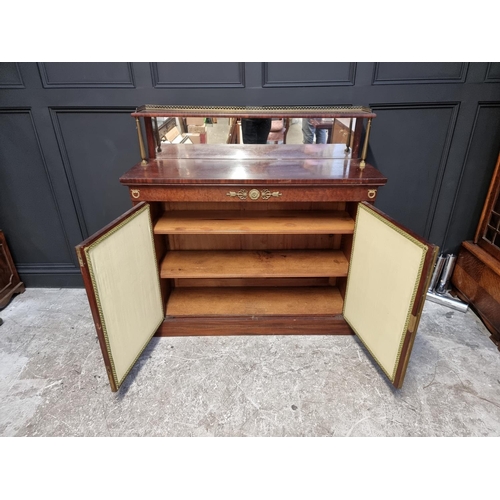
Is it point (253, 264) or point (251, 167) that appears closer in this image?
point (251, 167)

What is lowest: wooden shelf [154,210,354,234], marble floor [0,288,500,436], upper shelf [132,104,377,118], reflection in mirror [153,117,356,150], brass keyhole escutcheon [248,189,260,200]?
marble floor [0,288,500,436]

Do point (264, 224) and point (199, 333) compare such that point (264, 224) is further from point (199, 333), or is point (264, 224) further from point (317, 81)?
point (317, 81)

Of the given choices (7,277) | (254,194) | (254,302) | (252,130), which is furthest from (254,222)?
(7,277)

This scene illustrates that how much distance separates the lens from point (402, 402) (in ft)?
5.64

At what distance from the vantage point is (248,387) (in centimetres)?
181

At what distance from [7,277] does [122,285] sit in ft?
4.99

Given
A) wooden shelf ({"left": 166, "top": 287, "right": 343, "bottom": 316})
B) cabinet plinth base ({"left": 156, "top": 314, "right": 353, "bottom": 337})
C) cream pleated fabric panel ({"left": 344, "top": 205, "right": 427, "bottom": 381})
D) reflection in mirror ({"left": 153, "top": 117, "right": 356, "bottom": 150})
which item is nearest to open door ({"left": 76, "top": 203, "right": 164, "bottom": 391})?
cabinet plinth base ({"left": 156, "top": 314, "right": 353, "bottom": 337})

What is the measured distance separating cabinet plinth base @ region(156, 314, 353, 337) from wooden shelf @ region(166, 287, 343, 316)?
1.1 inches

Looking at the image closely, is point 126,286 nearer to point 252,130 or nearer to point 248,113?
point 248,113

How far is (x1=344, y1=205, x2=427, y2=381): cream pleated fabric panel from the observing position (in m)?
1.51

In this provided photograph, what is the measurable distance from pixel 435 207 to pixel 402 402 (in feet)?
5.04

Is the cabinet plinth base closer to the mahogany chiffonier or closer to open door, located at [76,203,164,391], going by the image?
the mahogany chiffonier

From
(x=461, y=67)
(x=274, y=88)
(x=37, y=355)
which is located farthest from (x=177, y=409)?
(x=461, y=67)

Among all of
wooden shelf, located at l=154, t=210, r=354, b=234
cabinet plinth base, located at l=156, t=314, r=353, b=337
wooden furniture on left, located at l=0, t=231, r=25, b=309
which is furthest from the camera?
wooden furniture on left, located at l=0, t=231, r=25, b=309
